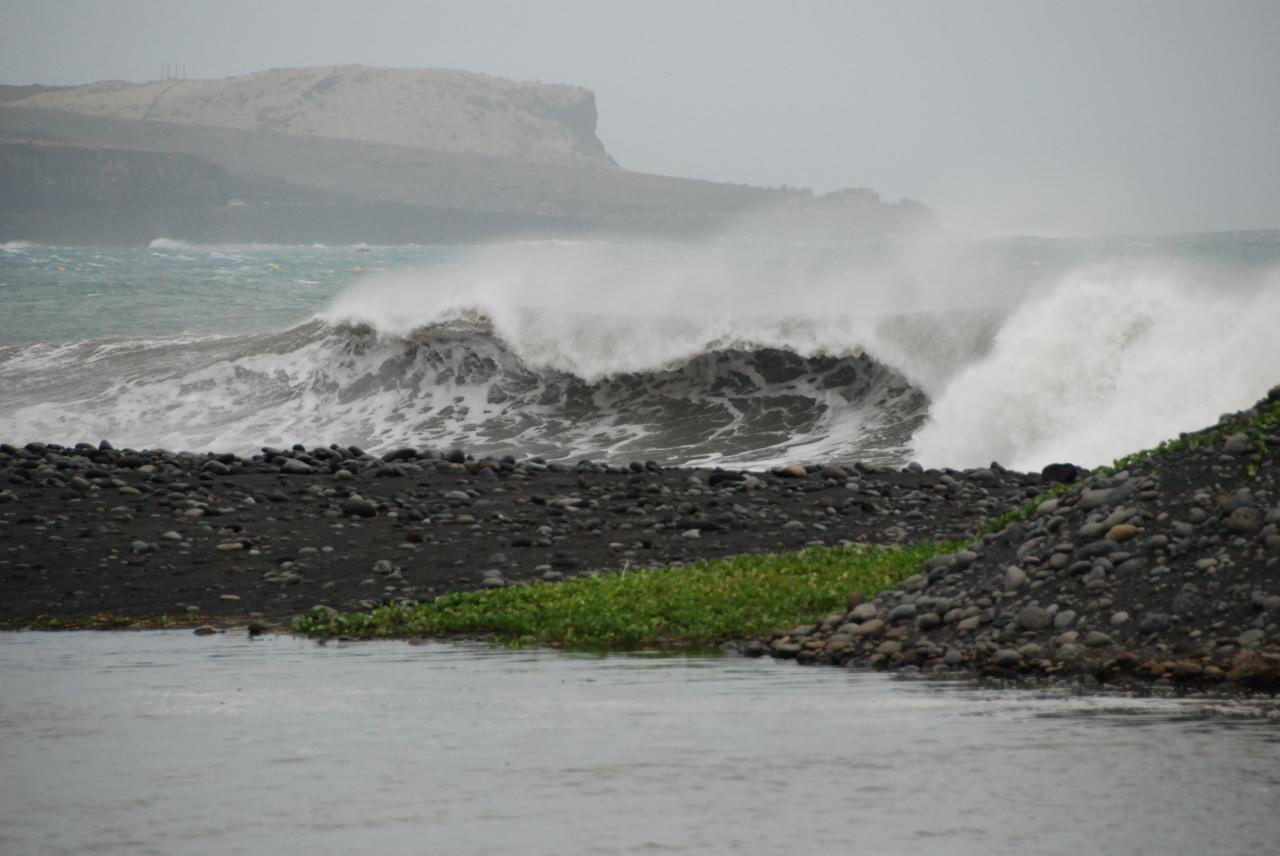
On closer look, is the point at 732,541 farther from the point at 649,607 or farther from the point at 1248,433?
the point at 1248,433

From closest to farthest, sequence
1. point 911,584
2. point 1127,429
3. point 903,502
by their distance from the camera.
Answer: point 911,584
point 903,502
point 1127,429

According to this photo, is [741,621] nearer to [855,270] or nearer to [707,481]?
→ [707,481]

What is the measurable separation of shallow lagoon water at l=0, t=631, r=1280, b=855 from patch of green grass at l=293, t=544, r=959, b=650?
88 centimetres

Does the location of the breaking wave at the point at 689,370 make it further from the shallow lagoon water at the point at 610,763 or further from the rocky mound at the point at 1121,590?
the shallow lagoon water at the point at 610,763

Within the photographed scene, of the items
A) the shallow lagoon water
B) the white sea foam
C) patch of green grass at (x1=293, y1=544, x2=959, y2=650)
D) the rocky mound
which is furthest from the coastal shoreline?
the white sea foam

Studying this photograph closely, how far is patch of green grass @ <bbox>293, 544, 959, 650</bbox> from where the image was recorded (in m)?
10.6

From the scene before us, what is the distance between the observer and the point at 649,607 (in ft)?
35.8

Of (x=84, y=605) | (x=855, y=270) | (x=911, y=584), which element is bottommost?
(x=84, y=605)

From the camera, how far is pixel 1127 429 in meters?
22.7

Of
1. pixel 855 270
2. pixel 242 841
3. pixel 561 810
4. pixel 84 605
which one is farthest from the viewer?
pixel 855 270

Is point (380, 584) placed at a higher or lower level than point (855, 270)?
lower

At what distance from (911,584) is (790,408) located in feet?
56.2

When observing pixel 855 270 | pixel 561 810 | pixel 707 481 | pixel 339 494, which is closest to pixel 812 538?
pixel 707 481

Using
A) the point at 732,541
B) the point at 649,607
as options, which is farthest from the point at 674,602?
the point at 732,541
